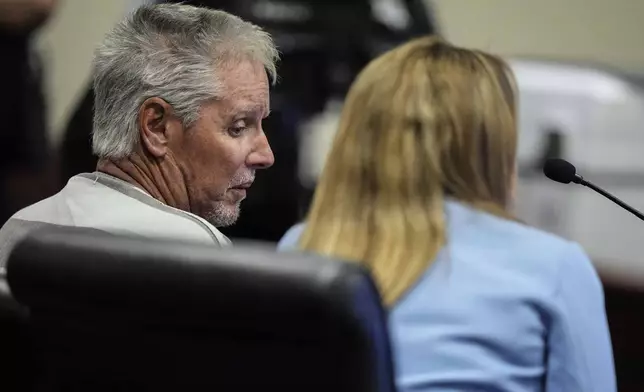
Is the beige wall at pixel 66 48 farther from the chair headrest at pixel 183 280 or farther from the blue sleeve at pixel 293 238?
the chair headrest at pixel 183 280

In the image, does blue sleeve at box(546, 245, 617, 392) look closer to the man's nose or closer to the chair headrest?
the man's nose

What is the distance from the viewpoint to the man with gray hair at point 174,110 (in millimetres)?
1112

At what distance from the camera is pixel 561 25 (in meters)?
2.56

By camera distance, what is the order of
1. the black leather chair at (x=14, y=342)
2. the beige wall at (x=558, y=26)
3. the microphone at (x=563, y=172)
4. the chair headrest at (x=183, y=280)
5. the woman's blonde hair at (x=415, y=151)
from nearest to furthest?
the chair headrest at (x=183, y=280)
the black leather chair at (x=14, y=342)
the woman's blonde hair at (x=415, y=151)
the microphone at (x=563, y=172)
the beige wall at (x=558, y=26)

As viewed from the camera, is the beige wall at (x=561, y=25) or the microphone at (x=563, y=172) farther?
the beige wall at (x=561, y=25)

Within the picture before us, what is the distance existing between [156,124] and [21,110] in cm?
98

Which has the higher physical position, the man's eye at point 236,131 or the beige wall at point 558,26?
the man's eye at point 236,131

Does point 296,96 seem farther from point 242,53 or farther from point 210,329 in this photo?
point 210,329

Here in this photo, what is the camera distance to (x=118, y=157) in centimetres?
113

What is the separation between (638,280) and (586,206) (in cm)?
69

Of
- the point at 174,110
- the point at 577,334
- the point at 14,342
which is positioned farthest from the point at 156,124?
the point at 577,334

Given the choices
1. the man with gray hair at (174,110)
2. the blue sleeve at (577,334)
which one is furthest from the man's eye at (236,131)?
the blue sleeve at (577,334)

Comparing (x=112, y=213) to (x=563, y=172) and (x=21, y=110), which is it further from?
(x=21, y=110)

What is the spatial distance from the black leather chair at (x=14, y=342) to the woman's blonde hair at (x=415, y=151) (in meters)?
0.39
